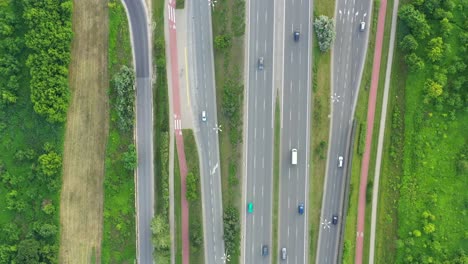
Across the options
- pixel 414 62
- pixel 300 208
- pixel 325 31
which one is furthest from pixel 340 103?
pixel 300 208

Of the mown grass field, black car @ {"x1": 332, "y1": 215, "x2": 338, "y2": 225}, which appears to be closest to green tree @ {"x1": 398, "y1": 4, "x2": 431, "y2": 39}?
the mown grass field

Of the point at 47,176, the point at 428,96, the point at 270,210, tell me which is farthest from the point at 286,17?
the point at 47,176

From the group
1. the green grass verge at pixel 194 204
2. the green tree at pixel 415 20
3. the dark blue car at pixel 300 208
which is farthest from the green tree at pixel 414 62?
the green grass verge at pixel 194 204

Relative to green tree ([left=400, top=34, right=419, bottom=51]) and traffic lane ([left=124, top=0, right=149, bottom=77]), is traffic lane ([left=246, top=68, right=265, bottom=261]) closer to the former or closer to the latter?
traffic lane ([left=124, top=0, right=149, bottom=77])

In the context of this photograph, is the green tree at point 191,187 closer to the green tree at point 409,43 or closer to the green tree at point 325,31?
the green tree at point 325,31

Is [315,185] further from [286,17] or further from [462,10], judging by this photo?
[462,10]

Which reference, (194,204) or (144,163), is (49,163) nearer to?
(144,163)
